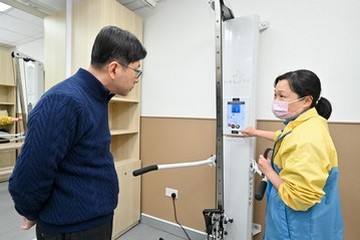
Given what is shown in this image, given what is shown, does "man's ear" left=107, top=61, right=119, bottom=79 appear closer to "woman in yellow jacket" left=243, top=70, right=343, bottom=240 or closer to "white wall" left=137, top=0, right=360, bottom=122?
"woman in yellow jacket" left=243, top=70, right=343, bottom=240

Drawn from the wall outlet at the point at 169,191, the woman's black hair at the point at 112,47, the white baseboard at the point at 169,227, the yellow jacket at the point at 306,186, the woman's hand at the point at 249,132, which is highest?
the woman's black hair at the point at 112,47

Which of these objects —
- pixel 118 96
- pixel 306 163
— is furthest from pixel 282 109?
pixel 118 96

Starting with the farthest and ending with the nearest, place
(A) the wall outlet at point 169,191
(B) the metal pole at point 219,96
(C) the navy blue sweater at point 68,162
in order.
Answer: (A) the wall outlet at point 169,191
(B) the metal pole at point 219,96
(C) the navy blue sweater at point 68,162

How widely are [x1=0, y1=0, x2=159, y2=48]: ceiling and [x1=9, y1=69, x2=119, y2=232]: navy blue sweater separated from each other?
1.67 meters

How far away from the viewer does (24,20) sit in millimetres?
2037

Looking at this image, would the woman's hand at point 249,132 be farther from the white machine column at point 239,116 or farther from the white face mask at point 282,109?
the white face mask at point 282,109

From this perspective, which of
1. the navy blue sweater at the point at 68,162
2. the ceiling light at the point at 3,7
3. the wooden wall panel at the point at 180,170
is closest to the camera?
the navy blue sweater at the point at 68,162

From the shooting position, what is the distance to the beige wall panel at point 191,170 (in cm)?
162

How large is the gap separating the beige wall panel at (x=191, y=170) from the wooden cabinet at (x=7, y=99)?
128cm

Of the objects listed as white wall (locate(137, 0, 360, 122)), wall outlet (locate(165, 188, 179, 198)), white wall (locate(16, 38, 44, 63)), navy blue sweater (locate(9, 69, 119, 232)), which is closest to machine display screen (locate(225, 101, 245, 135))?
white wall (locate(137, 0, 360, 122))

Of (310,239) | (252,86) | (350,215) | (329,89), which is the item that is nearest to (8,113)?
(252,86)

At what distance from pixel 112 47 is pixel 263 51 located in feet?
4.86

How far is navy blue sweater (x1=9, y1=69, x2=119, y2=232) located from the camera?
70 cm

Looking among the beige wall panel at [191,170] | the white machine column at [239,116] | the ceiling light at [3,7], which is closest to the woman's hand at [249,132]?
the white machine column at [239,116]
